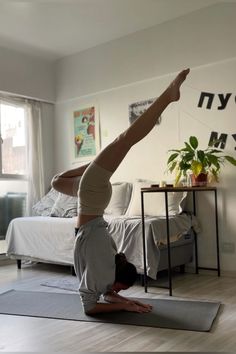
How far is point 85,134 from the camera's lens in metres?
4.80

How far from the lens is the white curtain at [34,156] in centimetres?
490

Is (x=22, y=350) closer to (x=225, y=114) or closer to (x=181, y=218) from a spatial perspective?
(x=181, y=218)

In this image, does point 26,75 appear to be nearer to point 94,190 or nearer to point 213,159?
→ point 213,159

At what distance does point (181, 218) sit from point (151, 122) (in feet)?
4.92

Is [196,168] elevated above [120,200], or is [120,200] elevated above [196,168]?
[196,168]

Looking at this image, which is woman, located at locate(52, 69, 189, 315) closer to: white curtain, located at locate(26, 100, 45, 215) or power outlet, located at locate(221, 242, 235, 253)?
power outlet, located at locate(221, 242, 235, 253)

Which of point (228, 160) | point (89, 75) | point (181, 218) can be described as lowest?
point (181, 218)

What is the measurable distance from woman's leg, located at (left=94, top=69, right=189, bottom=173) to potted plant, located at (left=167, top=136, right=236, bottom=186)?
1.28m

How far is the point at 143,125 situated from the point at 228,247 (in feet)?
6.00

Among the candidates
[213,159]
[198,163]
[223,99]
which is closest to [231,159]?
[213,159]

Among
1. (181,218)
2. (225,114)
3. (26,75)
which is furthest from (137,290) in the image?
(26,75)

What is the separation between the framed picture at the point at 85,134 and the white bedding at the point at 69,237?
1072 mm

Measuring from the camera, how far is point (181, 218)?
138 inches

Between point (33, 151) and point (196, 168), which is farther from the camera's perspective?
point (33, 151)
